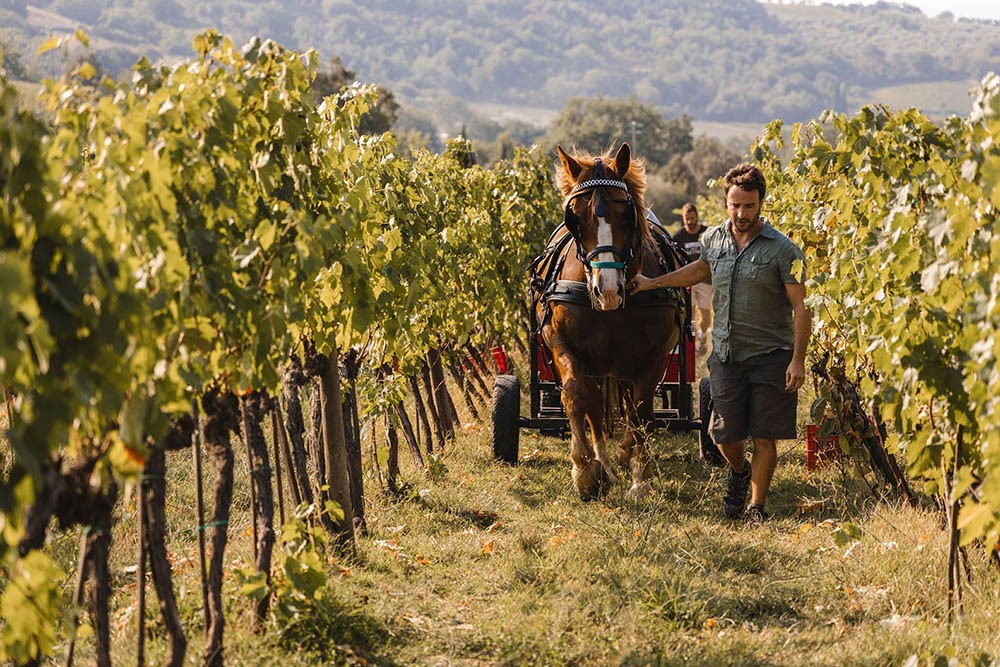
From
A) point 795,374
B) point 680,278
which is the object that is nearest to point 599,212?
point 680,278

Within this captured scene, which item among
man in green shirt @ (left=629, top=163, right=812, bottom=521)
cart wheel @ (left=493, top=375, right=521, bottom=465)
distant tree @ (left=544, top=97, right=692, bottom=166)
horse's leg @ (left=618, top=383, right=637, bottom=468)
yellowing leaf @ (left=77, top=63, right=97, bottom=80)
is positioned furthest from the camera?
distant tree @ (left=544, top=97, right=692, bottom=166)

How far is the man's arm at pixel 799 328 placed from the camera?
5.42 metres

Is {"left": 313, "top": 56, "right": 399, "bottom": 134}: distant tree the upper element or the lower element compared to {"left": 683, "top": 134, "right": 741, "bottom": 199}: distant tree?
upper

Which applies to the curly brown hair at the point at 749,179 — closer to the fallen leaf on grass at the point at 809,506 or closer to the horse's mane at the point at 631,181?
the horse's mane at the point at 631,181

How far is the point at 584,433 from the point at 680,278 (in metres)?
1.19

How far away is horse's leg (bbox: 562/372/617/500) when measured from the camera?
632 cm

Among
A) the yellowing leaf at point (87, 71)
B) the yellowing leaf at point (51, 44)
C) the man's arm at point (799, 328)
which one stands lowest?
the man's arm at point (799, 328)

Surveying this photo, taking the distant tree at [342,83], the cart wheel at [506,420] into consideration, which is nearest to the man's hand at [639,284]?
the cart wheel at [506,420]

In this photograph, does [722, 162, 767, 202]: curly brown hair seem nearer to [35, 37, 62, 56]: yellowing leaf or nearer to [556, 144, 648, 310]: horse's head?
[556, 144, 648, 310]: horse's head

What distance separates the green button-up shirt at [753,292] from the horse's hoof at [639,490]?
1092 mm

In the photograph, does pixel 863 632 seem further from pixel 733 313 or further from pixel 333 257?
pixel 333 257

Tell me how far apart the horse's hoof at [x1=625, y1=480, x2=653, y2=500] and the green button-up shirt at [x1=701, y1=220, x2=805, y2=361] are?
1.09 meters

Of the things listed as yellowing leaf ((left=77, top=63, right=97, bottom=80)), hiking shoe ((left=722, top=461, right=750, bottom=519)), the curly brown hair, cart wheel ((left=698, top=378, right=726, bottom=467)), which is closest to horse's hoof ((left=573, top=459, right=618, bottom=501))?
hiking shoe ((left=722, top=461, right=750, bottom=519))

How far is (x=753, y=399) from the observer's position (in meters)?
5.78
